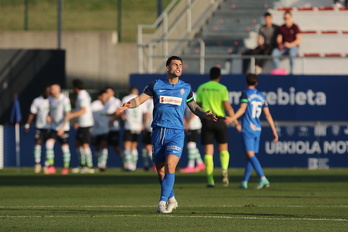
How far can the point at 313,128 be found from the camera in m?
27.8

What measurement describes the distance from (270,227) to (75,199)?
231 inches

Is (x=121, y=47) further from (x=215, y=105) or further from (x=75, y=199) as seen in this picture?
(x=75, y=199)

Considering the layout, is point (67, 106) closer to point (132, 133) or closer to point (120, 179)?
point (132, 133)

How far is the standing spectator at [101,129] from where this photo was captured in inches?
1075

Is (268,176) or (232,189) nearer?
(232,189)

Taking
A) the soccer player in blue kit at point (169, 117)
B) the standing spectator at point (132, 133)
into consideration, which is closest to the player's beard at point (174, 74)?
the soccer player in blue kit at point (169, 117)

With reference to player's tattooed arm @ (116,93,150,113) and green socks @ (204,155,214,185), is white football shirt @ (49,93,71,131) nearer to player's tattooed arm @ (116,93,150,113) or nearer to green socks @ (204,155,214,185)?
green socks @ (204,155,214,185)

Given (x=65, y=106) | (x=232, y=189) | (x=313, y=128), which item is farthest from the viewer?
(x=313, y=128)

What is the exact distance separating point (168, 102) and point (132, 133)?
13.4 m

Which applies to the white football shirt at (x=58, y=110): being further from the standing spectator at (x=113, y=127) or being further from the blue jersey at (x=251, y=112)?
the blue jersey at (x=251, y=112)

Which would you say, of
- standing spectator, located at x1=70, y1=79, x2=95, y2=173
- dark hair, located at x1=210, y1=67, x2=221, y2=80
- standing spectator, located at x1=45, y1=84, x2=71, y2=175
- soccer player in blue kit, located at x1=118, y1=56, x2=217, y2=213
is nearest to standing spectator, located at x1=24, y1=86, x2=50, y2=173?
standing spectator, located at x1=45, y1=84, x2=71, y2=175

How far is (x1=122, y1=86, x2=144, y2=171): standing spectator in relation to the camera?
2700 cm

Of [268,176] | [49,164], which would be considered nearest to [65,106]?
[49,164]

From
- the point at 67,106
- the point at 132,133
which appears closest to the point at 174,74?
the point at 67,106
